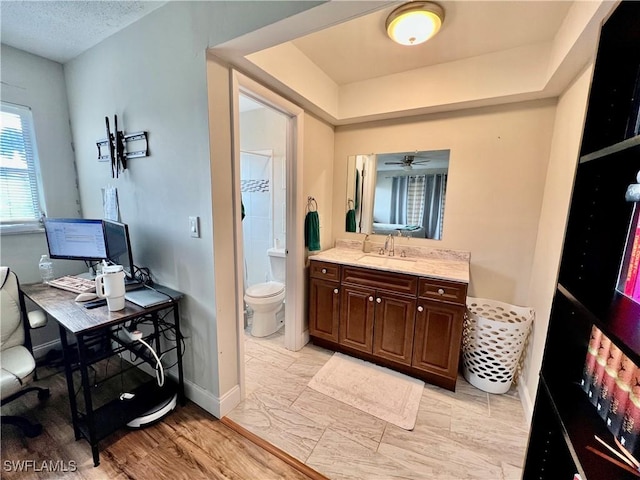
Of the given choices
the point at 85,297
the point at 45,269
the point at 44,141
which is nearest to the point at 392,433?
the point at 85,297

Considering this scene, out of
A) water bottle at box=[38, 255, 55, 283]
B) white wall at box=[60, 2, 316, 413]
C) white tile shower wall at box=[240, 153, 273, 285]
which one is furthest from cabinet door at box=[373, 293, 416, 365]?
water bottle at box=[38, 255, 55, 283]

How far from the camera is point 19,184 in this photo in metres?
2.14

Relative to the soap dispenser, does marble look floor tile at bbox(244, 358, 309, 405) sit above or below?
below

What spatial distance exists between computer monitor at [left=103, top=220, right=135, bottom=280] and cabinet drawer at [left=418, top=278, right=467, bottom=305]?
2080 millimetres

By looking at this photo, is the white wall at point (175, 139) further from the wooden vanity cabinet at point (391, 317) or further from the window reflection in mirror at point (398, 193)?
the window reflection in mirror at point (398, 193)

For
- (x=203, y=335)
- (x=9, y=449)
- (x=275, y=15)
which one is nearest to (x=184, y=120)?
(x=275, y=15)

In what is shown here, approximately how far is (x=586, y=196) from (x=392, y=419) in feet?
5.48

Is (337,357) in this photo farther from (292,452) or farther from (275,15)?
(275,15)

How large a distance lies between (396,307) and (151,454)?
1810 mm

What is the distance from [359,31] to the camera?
5.42 feet

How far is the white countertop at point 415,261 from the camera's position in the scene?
197 cm

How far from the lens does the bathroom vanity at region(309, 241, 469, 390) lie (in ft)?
6.30

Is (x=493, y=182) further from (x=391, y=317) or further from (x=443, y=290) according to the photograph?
(x=391, y=317)

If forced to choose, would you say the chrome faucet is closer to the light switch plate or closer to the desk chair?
the light switch plate
